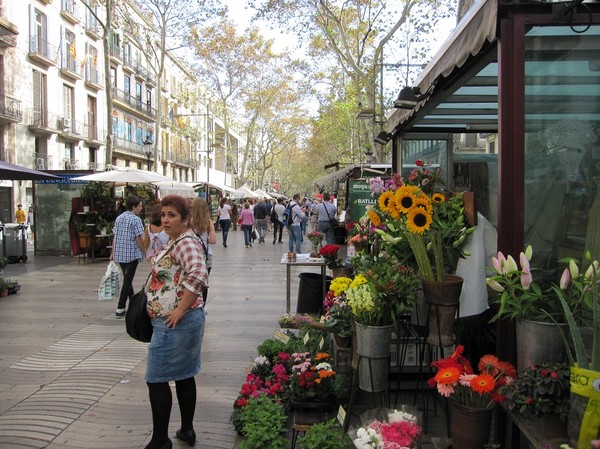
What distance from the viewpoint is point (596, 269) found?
2189 millimetres

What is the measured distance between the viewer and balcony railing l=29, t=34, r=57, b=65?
2641cm

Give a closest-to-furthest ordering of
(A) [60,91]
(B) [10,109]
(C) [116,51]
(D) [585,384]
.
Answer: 1. (D) [585,384]
2. (B) [10,109]
3. (A) [60,91]
4. (C) [116,51]

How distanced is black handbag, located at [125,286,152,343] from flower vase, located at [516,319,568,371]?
7.07 ft

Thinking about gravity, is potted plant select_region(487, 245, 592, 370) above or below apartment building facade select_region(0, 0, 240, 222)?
below

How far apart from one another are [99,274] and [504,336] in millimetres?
10288

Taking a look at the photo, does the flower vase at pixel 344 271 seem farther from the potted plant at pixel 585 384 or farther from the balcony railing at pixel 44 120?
the balcony railing at pixel 44 120

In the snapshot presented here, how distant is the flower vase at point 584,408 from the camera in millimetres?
1859

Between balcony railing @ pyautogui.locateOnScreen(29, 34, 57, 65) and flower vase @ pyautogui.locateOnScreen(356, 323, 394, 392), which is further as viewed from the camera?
balcony railing @ pyautogui.locateOnScreen(29, 34, 57, 65)

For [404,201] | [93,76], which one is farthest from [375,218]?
[93,76]

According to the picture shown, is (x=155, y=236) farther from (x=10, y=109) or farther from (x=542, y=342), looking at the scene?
(x=10, y=109)

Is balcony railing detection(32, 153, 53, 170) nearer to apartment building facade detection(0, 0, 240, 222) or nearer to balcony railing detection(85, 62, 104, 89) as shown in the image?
apartment building facade detection(0, 0, 240, 222)

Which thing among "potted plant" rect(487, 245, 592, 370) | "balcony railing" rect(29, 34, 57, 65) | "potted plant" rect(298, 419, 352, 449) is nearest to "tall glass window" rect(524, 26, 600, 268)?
"potted plant" rect(487, 245, 592, 370)

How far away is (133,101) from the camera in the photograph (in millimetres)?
41719

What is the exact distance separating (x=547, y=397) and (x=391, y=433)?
0.72 meters
